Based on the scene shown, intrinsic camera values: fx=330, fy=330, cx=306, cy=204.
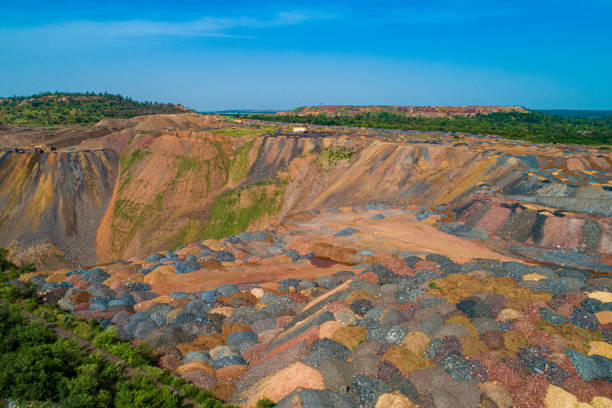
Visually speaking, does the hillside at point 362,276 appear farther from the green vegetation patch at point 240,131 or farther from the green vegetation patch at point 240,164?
the green vegetation patch at point 240,131

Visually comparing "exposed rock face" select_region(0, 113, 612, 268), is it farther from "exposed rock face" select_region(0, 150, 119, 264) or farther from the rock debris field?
the rock debris field

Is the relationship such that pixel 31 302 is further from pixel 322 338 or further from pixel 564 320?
pixel 564 320

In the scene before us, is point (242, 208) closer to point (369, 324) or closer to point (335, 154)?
point (335, 154)

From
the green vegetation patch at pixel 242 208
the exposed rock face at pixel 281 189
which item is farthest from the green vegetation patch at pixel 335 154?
the green vegetation patch at pixel 242 208

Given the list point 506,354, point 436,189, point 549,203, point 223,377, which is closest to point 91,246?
point 223,377

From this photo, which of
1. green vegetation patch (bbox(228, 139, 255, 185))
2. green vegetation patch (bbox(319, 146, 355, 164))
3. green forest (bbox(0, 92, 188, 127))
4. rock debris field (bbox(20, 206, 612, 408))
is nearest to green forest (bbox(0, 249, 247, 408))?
rock debris field (bbox(20, 206, 612, 408))

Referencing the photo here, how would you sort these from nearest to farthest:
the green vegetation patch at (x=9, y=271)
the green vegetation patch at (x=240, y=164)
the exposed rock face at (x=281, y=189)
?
the green vegetation patch at (x=9, y=271), the exposed rock face at (x=281, y=189), the green vegetation patch at (x=240, y=164)
